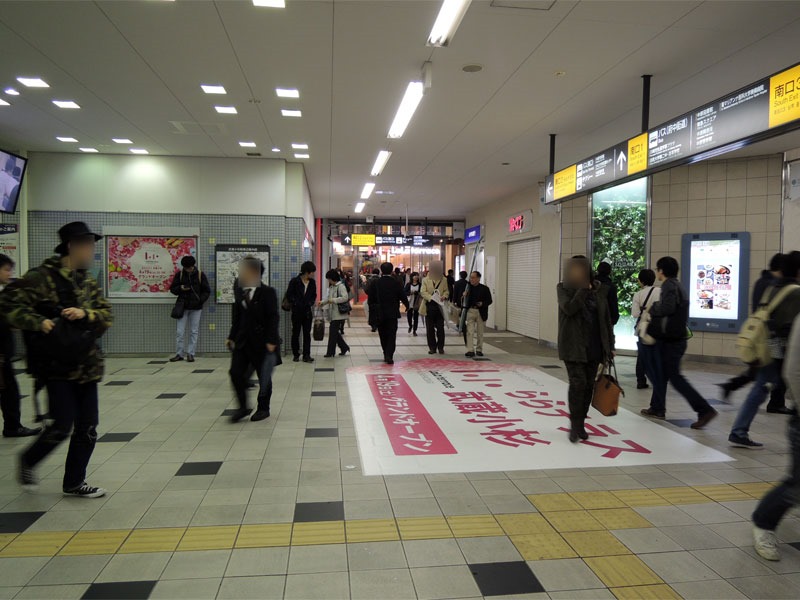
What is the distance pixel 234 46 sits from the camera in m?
4.62

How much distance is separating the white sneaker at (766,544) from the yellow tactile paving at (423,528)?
154 centimetres

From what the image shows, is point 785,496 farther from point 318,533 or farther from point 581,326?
point 318,533

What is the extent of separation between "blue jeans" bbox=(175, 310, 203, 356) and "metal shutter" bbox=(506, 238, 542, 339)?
711 cm

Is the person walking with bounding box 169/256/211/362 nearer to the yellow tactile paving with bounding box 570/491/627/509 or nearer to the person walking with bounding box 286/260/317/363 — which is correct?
the person walking with bounding box 286/260/317/363

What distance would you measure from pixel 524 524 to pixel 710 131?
3.85 m

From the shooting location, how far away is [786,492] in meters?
2.48

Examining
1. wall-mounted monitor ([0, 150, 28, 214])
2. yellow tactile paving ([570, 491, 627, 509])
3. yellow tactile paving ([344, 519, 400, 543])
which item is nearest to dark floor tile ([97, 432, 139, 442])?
yellow tactile paving ([344, 519, 400, 543])

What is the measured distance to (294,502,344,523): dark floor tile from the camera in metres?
2.96

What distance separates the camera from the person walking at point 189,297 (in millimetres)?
8211

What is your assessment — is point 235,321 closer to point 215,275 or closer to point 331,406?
point 331,406

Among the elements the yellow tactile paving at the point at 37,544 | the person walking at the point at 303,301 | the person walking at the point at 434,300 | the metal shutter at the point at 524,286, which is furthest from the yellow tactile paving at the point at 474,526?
the metal shutter at the point at 524,286

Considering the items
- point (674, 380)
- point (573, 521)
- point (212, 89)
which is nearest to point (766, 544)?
point (573, 521)

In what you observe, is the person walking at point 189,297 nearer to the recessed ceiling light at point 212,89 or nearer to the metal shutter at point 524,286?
the recessed ceiling light at point 212,89

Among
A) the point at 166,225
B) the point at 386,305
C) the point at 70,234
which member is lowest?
the point at 386,305
